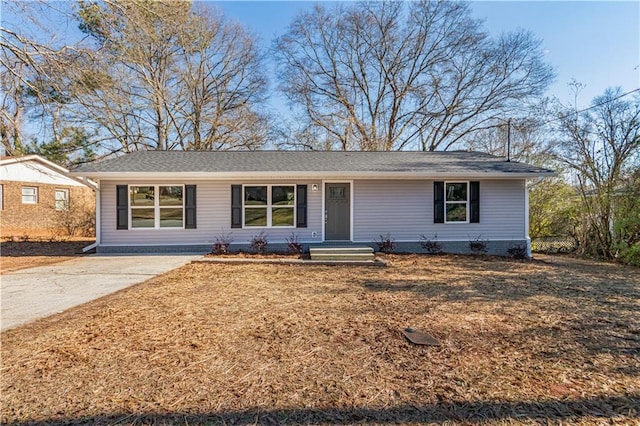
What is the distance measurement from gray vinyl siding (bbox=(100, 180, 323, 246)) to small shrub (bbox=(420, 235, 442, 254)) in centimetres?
329

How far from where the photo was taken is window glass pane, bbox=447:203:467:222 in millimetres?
10359

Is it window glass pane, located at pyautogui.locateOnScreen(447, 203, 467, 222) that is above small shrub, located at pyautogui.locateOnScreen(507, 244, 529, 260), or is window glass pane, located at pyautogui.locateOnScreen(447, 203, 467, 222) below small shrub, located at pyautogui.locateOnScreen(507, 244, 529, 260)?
above

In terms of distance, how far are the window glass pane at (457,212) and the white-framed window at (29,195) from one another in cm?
2080

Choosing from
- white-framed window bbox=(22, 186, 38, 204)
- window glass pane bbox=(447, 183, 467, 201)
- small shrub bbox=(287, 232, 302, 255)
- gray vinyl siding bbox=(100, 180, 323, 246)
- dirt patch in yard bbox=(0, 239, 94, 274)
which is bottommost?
dirt patch in yard bbox=(0, 239, 94, 274)

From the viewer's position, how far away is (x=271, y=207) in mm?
→ 10148

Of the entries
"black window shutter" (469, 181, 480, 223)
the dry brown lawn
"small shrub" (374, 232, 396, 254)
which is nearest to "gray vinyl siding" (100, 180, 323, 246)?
"small shrub" (374, 232, 396, 254)

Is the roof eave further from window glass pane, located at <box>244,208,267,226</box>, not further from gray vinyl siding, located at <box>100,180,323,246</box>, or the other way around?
window glass pane, located at <box>244,208,267,226</box>

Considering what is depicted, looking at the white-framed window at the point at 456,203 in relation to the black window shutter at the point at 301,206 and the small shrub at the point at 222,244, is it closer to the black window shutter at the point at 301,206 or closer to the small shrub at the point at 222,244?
the black window shutter at the point at 301,206

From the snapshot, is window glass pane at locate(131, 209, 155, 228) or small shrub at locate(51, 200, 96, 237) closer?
window glass pane at locate(131, 209, 155, 228)

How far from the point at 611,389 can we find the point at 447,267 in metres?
5.39

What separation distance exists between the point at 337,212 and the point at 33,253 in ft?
30.9

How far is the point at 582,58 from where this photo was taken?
1101 cm

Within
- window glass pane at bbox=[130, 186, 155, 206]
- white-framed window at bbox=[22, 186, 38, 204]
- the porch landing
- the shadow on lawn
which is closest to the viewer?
the shadow on lawn

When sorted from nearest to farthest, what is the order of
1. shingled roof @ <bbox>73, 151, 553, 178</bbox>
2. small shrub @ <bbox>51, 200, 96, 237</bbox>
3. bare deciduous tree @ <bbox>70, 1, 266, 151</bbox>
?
shingled roof @ <bbox>73, 151, 553, 178</bbox> → small shrub @ <bbox>51, 200, 96, 237</bbox> → bare deciduous tree @ <bbox>70, 1, 266, 151</bbox>
